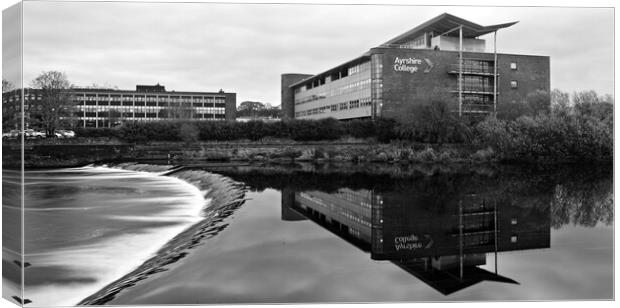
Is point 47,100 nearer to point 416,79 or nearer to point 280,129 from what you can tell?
point 280,129

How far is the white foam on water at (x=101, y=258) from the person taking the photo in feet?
26.1

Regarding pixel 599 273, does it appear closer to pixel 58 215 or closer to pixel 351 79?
pixel 58 215

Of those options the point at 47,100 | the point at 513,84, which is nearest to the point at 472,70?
the point at 513,84

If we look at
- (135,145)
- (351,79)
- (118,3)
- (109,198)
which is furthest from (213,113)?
(118,3)

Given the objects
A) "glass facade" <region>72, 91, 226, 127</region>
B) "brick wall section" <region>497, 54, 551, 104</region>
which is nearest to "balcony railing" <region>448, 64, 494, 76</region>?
"brick wall section" <region>497, 54, 551, 104</region>

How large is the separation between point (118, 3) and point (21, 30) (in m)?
1.39

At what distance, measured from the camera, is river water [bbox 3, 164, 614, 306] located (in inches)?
308

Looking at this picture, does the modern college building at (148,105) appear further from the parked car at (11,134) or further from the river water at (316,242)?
the parked car at (11,134)

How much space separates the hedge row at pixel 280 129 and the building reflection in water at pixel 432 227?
28988 mm

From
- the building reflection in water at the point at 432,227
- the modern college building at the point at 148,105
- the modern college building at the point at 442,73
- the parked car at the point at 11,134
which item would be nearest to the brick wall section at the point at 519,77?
the modern college building at the point at 442,73

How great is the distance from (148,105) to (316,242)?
204 ft

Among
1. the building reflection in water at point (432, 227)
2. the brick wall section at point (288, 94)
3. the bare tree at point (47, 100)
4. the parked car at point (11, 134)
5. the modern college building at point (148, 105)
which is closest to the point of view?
the parked car at point (11, 134)

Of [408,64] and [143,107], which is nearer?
[408,64]

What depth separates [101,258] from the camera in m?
10.5
